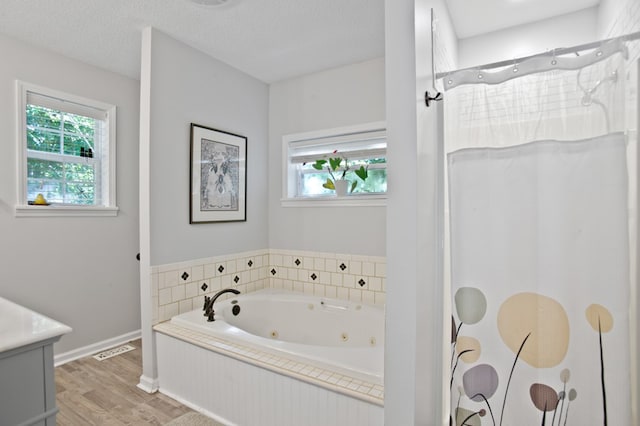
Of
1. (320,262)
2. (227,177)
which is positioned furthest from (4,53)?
(320,262)

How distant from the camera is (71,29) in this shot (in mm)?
2365

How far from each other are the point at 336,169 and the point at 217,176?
1.04m

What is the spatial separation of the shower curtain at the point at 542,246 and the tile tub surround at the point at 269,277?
1482 millimetres

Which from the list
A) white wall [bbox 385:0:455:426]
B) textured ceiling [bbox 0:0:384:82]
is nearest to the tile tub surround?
white wall [bbox 385:0:455:426]

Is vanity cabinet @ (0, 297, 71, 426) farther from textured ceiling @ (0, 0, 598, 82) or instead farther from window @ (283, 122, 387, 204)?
window @ (283, 122, 387, 204)

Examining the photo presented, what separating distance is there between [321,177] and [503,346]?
2238 millimetres

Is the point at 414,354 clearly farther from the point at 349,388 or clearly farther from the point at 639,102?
the point at 639,102

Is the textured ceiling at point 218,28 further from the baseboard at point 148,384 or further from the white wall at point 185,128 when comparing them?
the baseboard at point 148,384

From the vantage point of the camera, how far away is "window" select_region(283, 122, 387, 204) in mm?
2848

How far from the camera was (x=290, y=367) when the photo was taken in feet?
5.83

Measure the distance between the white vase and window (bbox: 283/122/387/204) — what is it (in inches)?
2.8

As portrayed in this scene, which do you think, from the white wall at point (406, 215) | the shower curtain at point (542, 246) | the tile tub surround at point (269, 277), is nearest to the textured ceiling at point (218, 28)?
the white wall at point (406, 215)

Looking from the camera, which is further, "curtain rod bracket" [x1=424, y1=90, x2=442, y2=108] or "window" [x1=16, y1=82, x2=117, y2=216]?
"window" [x1=16, y1=82, x2=117, y2=216]

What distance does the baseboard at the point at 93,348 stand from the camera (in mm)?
2742
